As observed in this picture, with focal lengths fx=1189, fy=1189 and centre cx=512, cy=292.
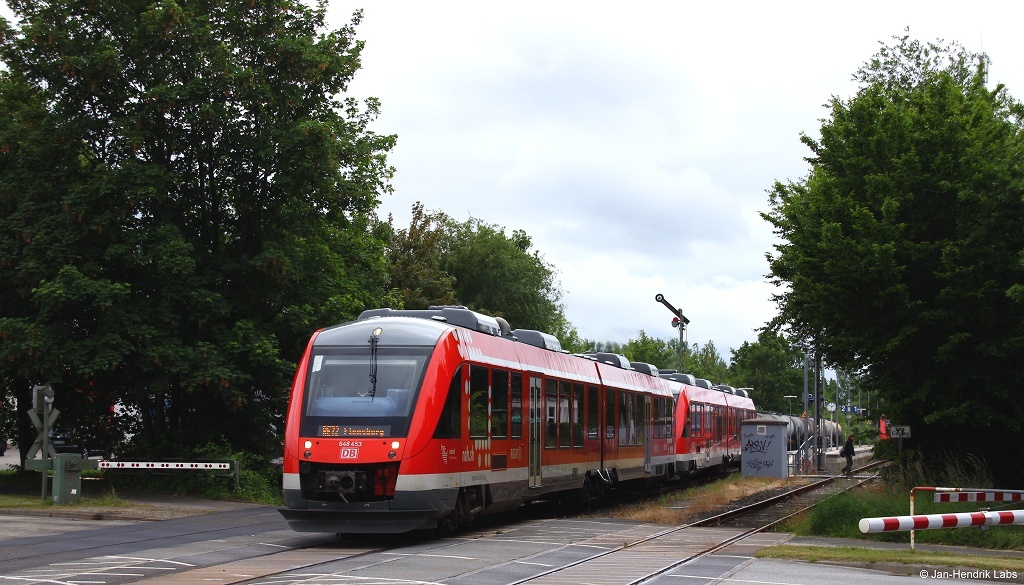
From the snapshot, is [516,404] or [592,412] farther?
[592,412]

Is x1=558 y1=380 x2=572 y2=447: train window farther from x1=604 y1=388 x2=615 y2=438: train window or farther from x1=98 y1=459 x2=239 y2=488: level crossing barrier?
x1=98 y1=459 x2=239 y2=488: level crossing barrier

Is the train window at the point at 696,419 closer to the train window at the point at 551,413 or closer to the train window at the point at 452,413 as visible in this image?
the train window at the point at 551,413

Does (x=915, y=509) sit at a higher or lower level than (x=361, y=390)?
lower

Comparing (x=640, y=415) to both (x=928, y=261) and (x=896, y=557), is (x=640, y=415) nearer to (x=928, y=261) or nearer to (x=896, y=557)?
(x=928, y=261)

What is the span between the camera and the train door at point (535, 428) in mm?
21078

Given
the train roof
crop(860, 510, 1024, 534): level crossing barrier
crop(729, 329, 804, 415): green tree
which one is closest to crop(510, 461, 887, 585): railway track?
crop(860, 510, 1024, 534): level crossing barrier

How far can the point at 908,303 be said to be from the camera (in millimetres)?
22062

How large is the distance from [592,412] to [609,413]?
5.71 feet

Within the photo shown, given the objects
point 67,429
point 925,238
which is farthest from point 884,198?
point 67,429

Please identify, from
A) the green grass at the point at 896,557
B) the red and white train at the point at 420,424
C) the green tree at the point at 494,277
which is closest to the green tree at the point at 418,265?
the green tree at the point at 494,277

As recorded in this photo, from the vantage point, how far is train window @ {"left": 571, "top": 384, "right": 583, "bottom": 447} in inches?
949

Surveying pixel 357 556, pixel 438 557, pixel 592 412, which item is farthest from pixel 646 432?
pixel 357 556

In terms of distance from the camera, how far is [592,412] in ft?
84.1

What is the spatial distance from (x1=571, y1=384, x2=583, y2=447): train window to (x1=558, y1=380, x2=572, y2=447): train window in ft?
0.89
